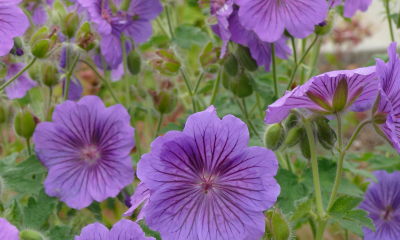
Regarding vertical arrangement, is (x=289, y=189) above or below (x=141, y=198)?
below

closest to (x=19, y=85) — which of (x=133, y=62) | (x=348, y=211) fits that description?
(x=133, y=62)

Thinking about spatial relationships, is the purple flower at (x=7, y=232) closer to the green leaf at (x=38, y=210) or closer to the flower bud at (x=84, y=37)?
the green leaf at (x=38, y=210)

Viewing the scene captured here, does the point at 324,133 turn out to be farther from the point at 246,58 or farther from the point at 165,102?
the point at 165,102

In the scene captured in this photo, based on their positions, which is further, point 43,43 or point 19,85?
point 19,85

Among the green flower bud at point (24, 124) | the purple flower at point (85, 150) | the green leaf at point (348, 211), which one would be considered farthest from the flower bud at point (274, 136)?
the green flower bud at point (24, 124)

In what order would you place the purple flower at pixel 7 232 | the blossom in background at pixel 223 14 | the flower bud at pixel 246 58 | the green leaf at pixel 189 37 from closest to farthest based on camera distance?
the purple flower at pixel 7 232 < the blossom in background at pixel 223 14 < the flower bud at pixel 246 58 < the green leaf at pixel 189 37

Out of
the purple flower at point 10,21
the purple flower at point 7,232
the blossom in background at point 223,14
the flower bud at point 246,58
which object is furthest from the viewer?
the flower bud at point 246,58


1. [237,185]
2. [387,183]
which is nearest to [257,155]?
[237,185]
